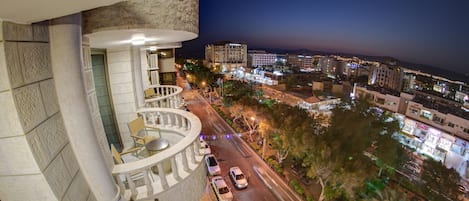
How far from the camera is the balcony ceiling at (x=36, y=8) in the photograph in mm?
1244

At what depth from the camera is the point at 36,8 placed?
140 centimetres

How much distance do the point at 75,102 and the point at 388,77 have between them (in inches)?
2793

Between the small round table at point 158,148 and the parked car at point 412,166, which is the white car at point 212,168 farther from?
the parked car at point 412,166

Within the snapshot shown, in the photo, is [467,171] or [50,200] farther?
[467,171]

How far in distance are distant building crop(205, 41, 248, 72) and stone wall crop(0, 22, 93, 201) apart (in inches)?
2928

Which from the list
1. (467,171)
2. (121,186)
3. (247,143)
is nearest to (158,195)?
(121,186)

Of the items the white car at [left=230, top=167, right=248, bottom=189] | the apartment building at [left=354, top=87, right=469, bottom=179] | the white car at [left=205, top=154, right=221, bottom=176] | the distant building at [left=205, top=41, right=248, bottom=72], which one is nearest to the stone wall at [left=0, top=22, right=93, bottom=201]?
the white car at [left=230, top=167, right=248, bottom=189]

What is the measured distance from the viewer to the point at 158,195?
3102 mm

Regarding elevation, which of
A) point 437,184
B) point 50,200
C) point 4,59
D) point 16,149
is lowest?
point 437,184

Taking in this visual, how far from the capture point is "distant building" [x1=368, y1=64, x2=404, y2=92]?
173 ft

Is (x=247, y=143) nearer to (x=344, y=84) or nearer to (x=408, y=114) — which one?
(x=408, y=114)

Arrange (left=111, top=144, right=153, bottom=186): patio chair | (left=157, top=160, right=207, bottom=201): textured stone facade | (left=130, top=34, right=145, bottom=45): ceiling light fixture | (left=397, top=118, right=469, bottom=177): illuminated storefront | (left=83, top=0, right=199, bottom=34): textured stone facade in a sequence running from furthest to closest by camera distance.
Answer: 1. (left=397, top=118, right=469, bottom=177): illuminated storefront
2. (left=130, top=34, right=145, bottom=45): ceiling light fixture
3. (left=111, top=144, right=153, bottom=186): patio chair
4. (left=157, top=160, right=207, bottom=201): textured stone facade
5. (left=83, top=0, right=199, bottom=34): textured stone facade

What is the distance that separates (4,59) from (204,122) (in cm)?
2408

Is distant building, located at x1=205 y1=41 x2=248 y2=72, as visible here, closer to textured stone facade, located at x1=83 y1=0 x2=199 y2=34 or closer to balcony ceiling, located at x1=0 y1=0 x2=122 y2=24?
textured stone facade, located at x1=83 y1=0 x2=199 y2=34
